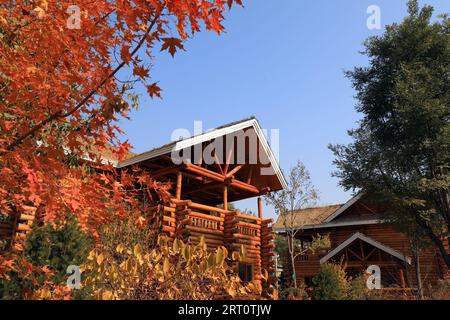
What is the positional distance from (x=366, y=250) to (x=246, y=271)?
1410 centimetres

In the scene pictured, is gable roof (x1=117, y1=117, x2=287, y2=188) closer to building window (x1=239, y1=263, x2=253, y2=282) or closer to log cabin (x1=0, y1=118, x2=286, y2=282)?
log cabin (x1=0, y1=118, x2=286, y2=282)

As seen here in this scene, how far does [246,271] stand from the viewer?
1655 cm

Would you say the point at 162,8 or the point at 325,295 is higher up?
the point at 162,8

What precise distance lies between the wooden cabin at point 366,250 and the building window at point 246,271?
312 inches

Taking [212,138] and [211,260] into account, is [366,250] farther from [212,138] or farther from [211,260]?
[211,260]

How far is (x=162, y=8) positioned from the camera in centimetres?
412

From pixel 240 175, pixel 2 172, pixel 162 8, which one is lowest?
pixel 2 172

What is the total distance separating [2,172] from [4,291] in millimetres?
2946

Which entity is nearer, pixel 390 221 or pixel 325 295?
pixel 325 295

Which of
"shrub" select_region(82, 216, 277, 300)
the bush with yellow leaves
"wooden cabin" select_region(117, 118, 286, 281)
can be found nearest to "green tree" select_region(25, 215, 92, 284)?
"shrub" select_region(82, 216, 277, 300)

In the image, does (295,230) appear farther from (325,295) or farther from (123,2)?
(123,2)

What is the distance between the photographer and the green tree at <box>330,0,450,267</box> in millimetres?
16828

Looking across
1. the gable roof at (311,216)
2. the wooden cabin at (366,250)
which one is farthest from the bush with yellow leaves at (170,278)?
the gable roof at (311,216)
